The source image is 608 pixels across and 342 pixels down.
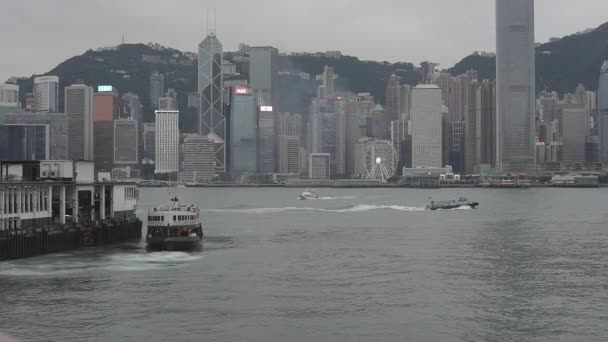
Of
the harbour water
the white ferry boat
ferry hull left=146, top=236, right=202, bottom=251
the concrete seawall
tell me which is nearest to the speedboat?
the harbour water

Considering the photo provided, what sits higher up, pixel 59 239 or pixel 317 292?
pixel 59 239

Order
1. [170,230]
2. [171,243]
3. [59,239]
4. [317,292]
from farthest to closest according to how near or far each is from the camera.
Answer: [170,230] → [171,243] → [59,239] → [317,292]

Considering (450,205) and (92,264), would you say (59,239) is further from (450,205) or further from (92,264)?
(450,205)

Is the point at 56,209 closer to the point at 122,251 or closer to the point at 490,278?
the point at 122,251

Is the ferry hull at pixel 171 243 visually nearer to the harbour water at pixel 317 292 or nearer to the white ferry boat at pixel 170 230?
the white ferry boat at pixel 170 230

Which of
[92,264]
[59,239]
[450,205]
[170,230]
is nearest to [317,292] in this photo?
[92,264]
